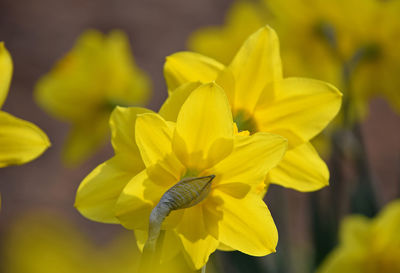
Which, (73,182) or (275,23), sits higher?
(275,23)

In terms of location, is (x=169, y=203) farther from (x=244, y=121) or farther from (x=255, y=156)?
(x=244, y=121)

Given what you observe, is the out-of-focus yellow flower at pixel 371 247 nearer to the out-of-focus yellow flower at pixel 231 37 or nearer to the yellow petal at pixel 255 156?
the yellow petal at pixel 255 156

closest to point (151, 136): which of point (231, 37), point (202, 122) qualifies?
point (202, 122)

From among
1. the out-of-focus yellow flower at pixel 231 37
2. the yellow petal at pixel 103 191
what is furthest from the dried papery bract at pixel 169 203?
the out-of-focus yellow flower at pixel 231 37

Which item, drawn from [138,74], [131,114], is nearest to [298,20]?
[138,74]

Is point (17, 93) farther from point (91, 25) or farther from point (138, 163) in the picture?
point (138, 163)

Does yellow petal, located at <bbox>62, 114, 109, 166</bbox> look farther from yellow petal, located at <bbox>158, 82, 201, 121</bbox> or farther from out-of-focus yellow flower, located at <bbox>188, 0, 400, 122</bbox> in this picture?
yellow petal, located at <bbox>158, 82, 201, 121</bbox>
